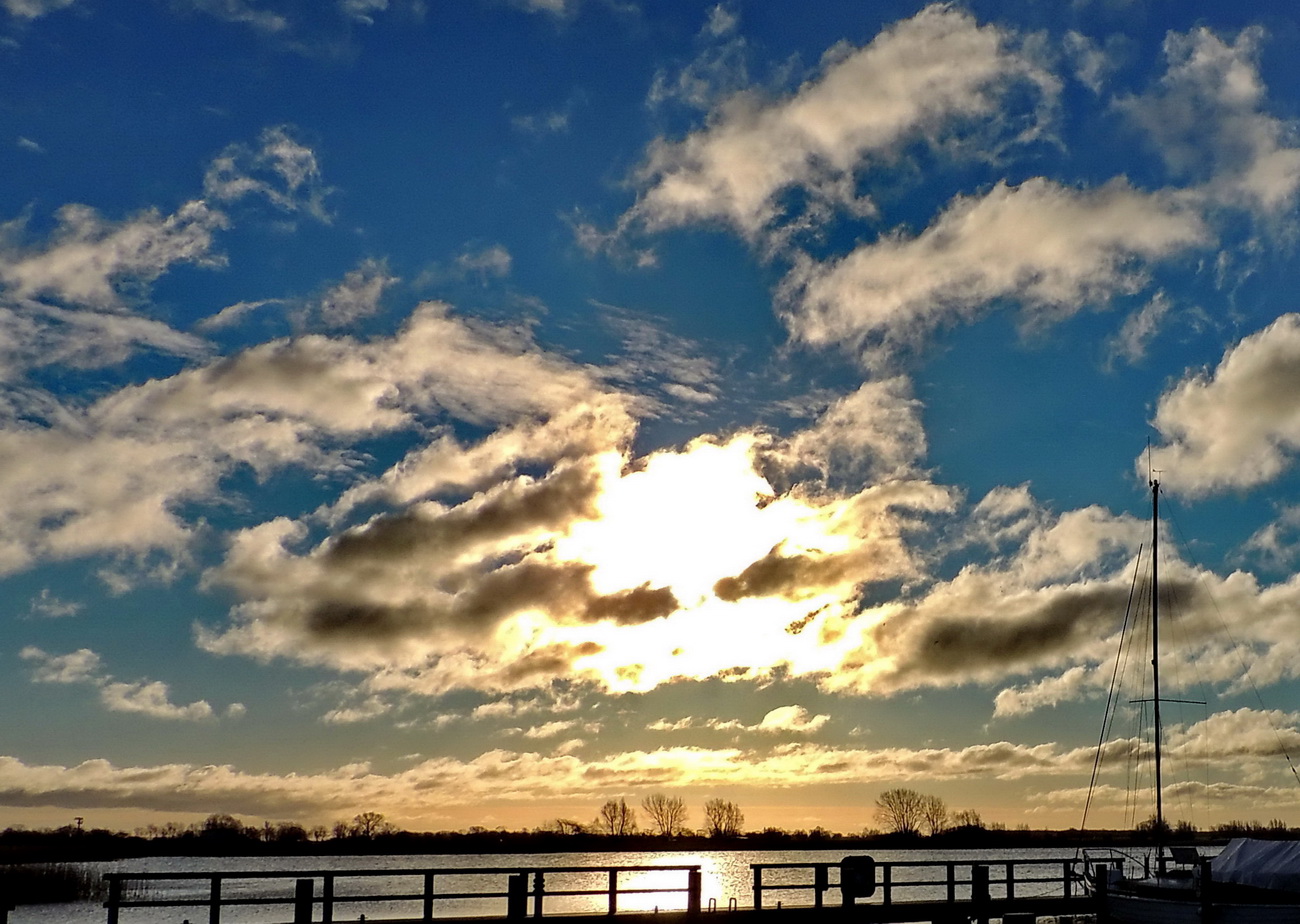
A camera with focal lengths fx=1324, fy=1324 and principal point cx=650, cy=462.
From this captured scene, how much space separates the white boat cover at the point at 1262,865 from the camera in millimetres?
36438

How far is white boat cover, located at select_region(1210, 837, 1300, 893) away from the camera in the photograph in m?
36.4

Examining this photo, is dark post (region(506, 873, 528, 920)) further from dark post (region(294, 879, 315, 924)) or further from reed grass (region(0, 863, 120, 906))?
reed grass (region(0, 863, 120, 906))

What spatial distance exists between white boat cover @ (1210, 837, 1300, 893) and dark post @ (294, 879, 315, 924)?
84.5ft

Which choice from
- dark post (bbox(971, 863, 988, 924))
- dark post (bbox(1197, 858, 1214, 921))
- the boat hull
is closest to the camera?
the boat hull

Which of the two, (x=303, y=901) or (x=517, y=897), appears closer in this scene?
(x=303, y=901)

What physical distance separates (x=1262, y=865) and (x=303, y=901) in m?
26.6

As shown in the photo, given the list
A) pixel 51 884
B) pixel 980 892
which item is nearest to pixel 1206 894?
pixel 980 892

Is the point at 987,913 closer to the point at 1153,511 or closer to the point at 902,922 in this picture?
the point at 902,922

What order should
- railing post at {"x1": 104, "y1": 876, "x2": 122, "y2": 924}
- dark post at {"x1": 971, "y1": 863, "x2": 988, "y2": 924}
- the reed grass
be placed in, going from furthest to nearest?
the reed grass, dark post at {"x1": 971, "y1": 863, "x2": 988, "y2": 924}, railing post at {"x1": 104, "y1": 876, "x2": 122, "y2": 924}

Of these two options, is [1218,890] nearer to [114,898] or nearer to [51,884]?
[114,898]

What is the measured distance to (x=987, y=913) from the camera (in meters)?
38.7

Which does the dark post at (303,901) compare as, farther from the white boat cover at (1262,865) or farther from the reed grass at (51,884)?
the reed grass at (51,884)

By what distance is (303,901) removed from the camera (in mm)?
27812

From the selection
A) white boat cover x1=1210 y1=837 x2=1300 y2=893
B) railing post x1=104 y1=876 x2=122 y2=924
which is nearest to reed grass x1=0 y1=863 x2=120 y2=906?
railing post x1=104 y1=876 x2=122 y2=924
